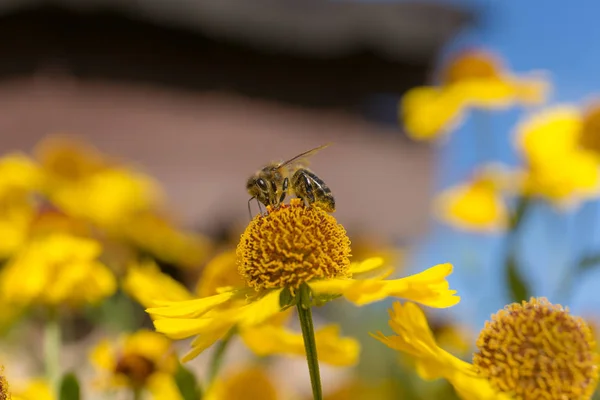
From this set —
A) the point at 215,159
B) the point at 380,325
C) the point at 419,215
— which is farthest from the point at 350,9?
the point at 380,325

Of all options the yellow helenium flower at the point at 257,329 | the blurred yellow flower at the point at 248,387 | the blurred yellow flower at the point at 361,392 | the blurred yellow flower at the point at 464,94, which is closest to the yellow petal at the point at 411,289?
the yellow helenium flower at the point at 257,329

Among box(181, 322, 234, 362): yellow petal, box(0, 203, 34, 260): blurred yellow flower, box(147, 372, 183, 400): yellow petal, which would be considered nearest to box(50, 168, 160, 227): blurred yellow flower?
box(0, 203, 34, 260): blurred yellow flower

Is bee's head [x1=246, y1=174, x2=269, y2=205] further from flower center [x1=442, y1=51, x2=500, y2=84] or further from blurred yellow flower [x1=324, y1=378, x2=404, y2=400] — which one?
flower center [x1=442, y1=51, x2=500, y2=84]

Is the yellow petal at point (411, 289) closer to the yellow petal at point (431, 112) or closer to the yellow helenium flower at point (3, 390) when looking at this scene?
the yellow helenium flower at point (3, 390)

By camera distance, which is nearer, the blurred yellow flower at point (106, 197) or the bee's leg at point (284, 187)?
the bee's leg at point (284, 187)

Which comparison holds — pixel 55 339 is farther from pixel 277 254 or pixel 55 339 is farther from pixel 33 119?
pixel 33 119

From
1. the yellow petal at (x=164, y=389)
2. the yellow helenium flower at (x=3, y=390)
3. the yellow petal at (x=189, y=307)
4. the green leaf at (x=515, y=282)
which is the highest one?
the green leaf at (x=515, y=282)
